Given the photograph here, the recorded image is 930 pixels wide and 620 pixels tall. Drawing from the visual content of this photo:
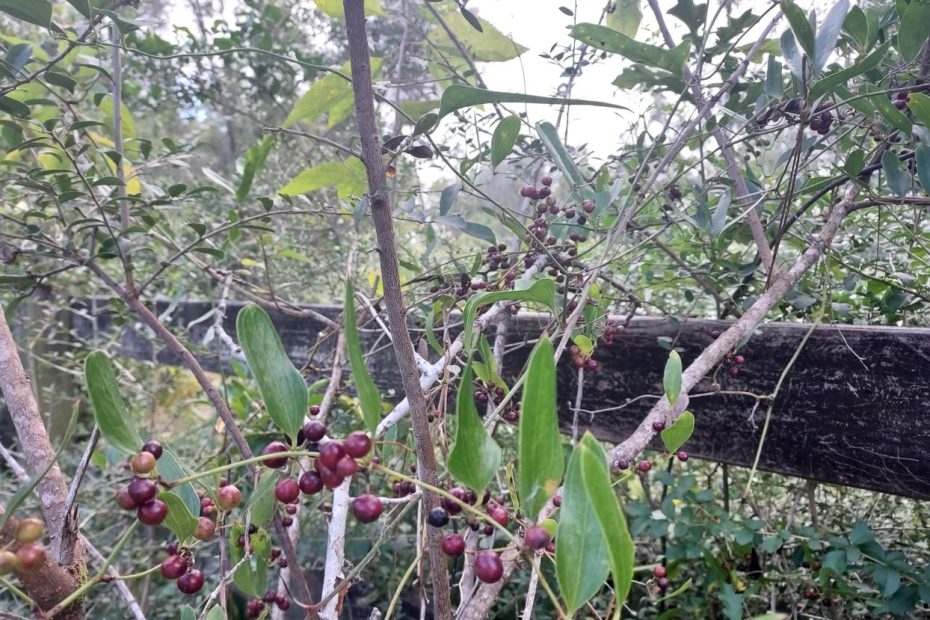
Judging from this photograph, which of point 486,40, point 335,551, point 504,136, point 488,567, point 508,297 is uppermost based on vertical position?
point 486,40

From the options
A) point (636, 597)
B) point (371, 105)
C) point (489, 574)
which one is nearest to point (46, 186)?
point (371, 105)

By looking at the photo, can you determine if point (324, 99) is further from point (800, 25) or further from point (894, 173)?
point (894, 173)

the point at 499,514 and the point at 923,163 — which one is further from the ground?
the point at 923,163

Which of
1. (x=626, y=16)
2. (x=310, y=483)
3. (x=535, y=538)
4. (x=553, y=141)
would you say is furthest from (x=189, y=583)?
(x=626, y=16)

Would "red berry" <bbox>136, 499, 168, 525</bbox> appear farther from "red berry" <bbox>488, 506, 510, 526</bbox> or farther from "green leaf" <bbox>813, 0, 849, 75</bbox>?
"green leaf" <bbox>813, 0, 849, 75</bbox>

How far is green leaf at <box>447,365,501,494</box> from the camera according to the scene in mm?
229

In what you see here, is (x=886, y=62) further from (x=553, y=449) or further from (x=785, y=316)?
(x=553, y=449)

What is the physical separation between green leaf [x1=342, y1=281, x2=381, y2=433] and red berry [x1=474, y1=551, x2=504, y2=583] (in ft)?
0.25

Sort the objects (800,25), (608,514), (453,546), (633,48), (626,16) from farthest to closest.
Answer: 1. (626,16)
2. (633,48)
3. (800,25)
4. (453,546)
5. (608,514)

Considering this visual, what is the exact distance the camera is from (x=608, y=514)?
0.19 metres

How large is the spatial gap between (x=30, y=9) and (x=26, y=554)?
0.42 metres

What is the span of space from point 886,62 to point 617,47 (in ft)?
1.00

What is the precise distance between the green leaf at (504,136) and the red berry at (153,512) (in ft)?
1.06

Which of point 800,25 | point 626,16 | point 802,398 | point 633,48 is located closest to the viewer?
point 800,25
